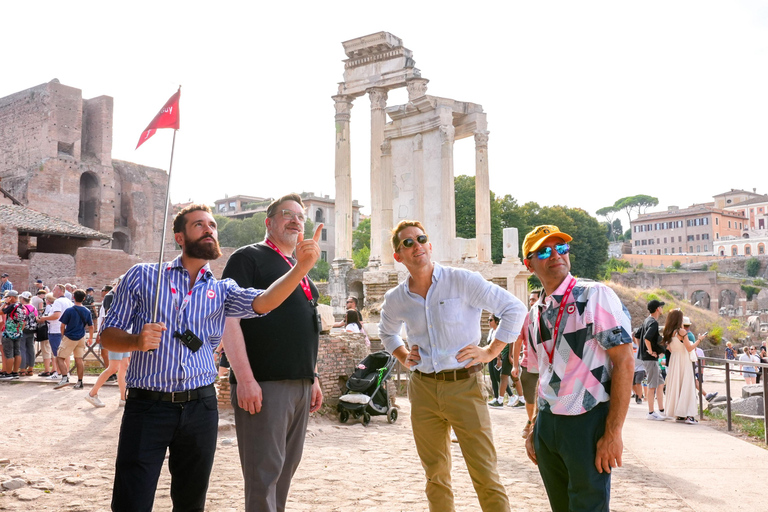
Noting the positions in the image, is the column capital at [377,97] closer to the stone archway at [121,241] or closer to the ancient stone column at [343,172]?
the ancient stone column at [343,172]

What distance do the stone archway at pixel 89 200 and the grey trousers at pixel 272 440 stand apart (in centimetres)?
4885

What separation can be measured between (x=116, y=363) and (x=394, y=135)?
11885mm

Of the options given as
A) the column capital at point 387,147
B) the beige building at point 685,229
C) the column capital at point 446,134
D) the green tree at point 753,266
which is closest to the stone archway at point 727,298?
the green tree at point 753,266

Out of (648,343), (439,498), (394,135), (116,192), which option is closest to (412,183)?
(394,135)

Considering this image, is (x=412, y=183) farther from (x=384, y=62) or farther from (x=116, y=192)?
(x=116, y=192)

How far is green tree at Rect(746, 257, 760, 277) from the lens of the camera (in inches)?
3123

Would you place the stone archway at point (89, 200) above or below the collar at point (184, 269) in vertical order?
above

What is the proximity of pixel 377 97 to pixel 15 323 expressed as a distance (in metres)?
13.7

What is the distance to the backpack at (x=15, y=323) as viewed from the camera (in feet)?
38.9

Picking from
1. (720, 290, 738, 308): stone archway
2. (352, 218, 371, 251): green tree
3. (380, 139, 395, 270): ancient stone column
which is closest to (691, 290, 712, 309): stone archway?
(720, 290, 738, 308): stone archway

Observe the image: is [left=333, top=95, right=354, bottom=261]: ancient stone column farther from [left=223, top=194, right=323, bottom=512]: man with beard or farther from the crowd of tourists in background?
[left=223, top=194, right=323, bottom=512]: man with beard

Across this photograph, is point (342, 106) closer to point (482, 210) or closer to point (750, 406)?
point (482, 210)

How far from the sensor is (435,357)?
11.9ft

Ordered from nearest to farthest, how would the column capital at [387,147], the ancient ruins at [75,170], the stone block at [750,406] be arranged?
the stone block at [750,406], the column capital at [387,147], the ancient ruins at [75,170]
